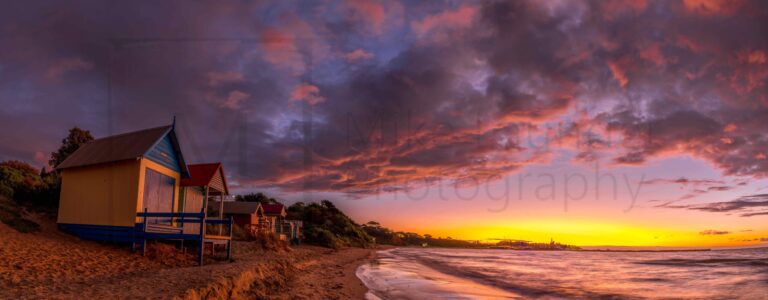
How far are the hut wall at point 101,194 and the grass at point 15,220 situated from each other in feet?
4.36

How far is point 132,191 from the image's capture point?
1591 cm

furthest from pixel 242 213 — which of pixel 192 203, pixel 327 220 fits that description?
pixel 192 203

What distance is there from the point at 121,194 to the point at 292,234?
22287 mm

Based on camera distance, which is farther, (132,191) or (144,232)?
(132,191)

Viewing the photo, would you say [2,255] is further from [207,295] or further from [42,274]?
[207,295]

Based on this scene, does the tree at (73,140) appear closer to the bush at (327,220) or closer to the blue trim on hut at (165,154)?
the blue trim on hut at (165,154)

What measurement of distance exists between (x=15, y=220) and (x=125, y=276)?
8934 millimetres

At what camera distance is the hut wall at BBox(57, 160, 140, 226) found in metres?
15.9

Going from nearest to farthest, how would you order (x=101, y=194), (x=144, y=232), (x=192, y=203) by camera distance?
(x=144, y=232)
(x=101, y=194)
(x=192, y=203)

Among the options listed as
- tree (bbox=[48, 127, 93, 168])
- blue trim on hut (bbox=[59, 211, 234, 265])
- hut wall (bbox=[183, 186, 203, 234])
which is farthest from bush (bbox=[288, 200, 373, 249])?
blue trim on hut (bbox=[59, 211, 234, 265])

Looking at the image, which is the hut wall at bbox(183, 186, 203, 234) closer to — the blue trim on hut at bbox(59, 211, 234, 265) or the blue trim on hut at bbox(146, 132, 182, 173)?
the blue trim on hut at bbox(146, 132, 182, 173)

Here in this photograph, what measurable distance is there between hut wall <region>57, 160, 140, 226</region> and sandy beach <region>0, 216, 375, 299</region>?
932mm

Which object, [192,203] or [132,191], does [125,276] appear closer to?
[132,191]

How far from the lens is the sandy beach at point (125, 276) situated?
8430 millimetres
